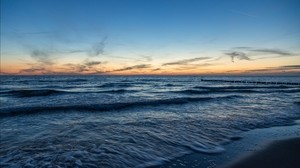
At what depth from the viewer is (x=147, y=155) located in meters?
6.45

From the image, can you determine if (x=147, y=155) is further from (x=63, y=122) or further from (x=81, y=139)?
(x=63, y=122)

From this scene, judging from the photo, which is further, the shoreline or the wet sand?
the shoreline

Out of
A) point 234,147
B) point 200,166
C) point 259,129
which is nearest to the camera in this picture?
point 200,166

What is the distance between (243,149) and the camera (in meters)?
6.91

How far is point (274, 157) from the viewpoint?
6.12 metres

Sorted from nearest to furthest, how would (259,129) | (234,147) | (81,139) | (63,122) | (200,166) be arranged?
(200,166) < (234,147) < (81,139) < (259,129) < (63,122)

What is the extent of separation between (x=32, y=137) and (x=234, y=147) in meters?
7.00

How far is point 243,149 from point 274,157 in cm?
94

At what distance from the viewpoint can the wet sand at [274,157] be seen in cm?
550

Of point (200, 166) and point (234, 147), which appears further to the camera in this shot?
point (234, 147)

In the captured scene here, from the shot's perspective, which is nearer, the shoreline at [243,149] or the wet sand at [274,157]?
the wet sand at [274,157]

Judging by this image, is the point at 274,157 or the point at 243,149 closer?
the point at 274,157

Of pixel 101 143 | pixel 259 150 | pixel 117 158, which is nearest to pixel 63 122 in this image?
pixel 101 143

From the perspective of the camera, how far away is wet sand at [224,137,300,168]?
5496 mm
